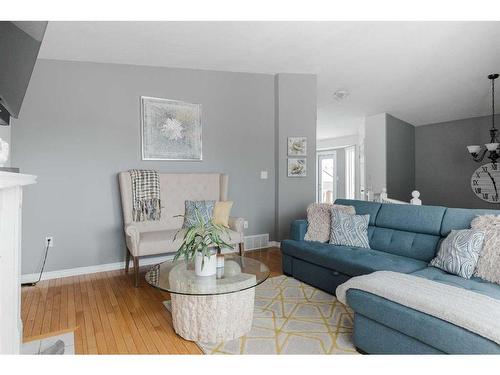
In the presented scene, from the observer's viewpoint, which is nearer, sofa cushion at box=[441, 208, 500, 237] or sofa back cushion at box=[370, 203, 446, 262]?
sofa cushion at box=[441, 208, 500, 237]

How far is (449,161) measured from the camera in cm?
574

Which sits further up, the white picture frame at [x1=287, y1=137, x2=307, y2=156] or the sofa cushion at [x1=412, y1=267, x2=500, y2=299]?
the white picture frame at [x1=287, y1=137, x2=307, y2=156]

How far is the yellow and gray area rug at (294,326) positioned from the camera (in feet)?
6.22

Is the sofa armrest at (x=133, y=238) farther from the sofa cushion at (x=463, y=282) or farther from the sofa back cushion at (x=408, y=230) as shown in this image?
the sofa cushion at (x=463, y=282)

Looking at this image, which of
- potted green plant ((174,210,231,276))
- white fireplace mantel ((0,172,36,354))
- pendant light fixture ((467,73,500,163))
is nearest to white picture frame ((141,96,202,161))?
potted green plant ((174,210,231,276))

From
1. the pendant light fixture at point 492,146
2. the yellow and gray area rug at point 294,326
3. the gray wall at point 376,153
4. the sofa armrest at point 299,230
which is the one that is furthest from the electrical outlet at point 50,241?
the pendant light fixture at point 492,146

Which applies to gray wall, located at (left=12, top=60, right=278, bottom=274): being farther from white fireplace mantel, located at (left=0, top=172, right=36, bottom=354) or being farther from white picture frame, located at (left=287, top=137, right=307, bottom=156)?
white fireplace mantel, located at (left=0, top=172, right=36, bottom=354)

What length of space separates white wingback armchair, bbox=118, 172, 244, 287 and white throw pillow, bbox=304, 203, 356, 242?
2.82 ft

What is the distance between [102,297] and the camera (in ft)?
9.02

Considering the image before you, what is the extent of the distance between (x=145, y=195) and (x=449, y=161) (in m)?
5.50

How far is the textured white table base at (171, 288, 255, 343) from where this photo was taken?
6.41 feet
